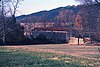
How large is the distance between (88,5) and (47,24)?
298 feet

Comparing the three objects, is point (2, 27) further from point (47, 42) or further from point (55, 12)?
point (55, 12)

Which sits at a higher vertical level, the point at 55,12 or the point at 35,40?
the point at 55,12

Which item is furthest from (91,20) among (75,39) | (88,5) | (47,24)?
(47,24)

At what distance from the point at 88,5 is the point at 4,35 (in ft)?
71.5

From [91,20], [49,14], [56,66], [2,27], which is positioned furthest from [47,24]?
[56,66]

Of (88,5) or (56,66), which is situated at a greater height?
(88,5)

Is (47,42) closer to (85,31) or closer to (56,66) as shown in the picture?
(85,31)

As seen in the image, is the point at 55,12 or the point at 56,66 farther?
the point at 55,12

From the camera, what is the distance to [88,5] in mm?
52438

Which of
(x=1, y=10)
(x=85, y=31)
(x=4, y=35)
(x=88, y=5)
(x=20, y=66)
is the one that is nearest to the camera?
(x=20, y=66)

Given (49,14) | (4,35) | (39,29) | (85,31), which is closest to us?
(4,35)

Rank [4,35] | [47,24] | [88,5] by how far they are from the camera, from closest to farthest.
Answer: [88,5]
[4,35]
[47,24]

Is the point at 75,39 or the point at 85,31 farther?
the point at 85,31

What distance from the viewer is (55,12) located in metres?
186
